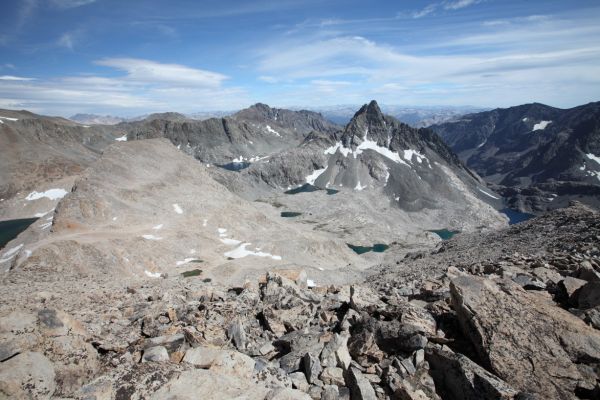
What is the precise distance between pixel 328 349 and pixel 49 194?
545 feet

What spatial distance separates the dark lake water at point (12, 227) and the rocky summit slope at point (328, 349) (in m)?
125

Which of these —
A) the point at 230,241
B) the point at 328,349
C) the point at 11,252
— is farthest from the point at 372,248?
the point at 328,349

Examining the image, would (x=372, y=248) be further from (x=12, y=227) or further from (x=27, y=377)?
(x=27, y=377)

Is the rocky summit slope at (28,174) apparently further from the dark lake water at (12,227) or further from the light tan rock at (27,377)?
the light tan rock at (27,377)

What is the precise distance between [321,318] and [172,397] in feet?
28.5

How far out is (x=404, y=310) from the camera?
51.3 feet

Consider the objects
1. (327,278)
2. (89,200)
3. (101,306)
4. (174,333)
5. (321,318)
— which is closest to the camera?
(174,333)

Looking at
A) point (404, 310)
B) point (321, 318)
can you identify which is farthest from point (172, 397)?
point (404, 310)

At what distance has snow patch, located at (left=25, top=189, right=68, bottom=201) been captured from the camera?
14175 cm

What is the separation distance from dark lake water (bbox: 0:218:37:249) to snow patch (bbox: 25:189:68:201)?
45.9 ft

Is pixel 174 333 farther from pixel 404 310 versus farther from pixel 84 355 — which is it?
pixel 404 310

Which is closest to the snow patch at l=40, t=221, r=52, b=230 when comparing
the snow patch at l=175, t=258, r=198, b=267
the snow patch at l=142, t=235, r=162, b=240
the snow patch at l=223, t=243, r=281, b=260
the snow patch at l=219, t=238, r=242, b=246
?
the snow patch at l=142, t=235, r=162, b=240

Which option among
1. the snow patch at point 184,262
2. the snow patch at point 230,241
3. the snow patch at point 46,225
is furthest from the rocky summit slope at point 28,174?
the snow patch at point 184,262

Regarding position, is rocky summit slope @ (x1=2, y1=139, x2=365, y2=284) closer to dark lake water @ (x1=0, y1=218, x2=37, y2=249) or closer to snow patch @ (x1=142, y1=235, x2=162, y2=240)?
snow patch @ (x1=142, y1=235, x2=162, y2=240)
